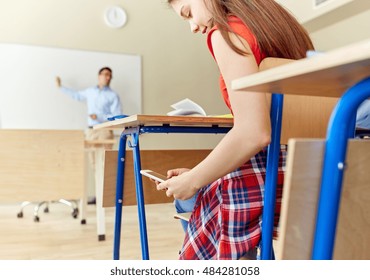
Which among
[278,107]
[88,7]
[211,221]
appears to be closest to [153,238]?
[211,221]

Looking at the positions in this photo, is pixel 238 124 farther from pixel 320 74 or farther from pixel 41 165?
pixel 41 165

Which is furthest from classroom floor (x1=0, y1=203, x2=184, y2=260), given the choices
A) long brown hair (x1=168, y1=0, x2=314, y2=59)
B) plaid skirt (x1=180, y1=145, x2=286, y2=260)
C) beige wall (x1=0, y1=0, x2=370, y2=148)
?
beige wall (x1=0, y1=0, x2=370, y2=148)

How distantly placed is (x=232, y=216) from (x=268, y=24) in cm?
43

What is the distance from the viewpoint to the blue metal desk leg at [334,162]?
1.60 ft

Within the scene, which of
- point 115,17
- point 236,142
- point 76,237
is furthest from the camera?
point 115,17

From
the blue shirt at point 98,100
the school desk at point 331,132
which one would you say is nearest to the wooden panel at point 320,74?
the school desk at point 331,132

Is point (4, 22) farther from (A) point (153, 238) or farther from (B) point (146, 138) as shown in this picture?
(A) point (153, 238)

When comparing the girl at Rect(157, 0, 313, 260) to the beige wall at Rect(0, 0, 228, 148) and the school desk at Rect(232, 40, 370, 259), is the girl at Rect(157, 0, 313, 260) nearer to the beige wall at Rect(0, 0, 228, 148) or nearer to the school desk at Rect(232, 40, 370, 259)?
the school desk at Rect(232, 40, 370, 259)

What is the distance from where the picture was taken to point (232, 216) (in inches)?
33.5

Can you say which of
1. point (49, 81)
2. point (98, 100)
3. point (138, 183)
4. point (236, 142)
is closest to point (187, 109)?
point (138, 183)

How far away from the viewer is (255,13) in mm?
851

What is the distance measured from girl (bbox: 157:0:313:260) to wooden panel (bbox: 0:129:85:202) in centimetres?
165

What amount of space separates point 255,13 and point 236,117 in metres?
0.26
